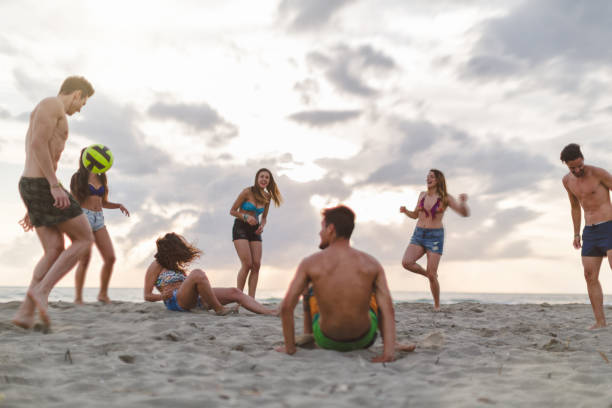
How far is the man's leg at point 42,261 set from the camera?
4.70 meters

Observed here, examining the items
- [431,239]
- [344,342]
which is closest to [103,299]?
[344,342]

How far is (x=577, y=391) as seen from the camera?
10.7ft

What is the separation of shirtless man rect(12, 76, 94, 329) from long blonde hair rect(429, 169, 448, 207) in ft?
19.1

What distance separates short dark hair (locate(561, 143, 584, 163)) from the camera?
6.38 m

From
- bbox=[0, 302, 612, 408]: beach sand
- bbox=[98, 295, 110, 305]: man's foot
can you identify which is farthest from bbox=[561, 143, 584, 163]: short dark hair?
bbox=[98, 295, 110, 305]: man's foot

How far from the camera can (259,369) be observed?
3.51m

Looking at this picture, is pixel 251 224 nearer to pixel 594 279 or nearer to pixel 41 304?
pixel 41 304

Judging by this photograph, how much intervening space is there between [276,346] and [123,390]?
1.53 m

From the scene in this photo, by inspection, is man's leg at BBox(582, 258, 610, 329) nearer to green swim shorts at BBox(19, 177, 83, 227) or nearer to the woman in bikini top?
green swim shorts at BBox(19, 177, 83, 227)

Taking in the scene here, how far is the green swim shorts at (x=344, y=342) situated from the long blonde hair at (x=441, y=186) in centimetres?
483

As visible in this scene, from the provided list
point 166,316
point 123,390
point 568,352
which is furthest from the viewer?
point 166,316

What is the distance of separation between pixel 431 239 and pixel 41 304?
6.14 metres

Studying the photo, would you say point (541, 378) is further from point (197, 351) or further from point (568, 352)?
point (197, 351)

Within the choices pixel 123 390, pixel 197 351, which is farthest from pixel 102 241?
pixel 123 390
